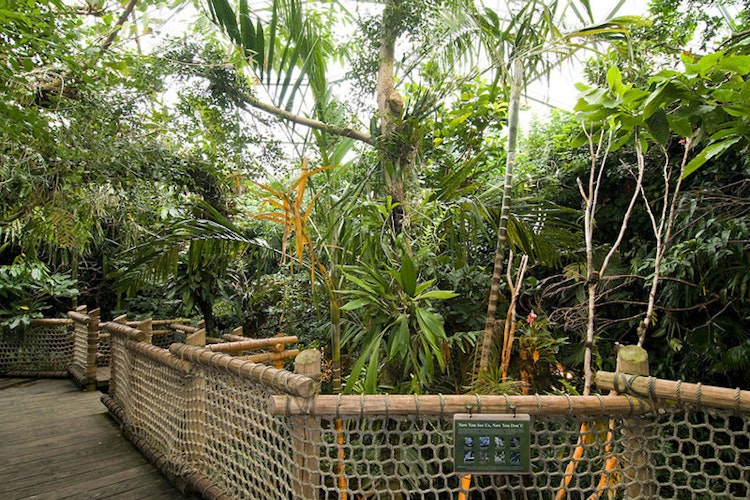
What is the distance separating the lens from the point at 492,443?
4.21 ft

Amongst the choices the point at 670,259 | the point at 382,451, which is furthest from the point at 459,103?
the point at 382,451

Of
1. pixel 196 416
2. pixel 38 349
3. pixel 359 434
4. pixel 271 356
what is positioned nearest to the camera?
pixel 359 434

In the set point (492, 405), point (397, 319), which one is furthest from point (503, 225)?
point (492, 405)

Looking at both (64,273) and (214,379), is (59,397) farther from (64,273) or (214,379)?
(214,379)

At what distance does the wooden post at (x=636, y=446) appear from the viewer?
1340 millimetres

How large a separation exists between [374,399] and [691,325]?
93.9 inches

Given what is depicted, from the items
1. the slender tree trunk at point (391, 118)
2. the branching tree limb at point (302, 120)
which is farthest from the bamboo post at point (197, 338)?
the branching tree limb at point (302, 120)

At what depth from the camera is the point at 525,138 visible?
13.8ft

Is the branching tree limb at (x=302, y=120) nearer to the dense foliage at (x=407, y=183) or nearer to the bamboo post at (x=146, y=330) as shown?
the dense foliage at (x=407, y=183)

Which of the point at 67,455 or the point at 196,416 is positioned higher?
the point at 196,416

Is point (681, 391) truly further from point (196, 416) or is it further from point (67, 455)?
point (67, 455)

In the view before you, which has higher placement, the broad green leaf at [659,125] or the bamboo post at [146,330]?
the broad green leaf at [659,125]

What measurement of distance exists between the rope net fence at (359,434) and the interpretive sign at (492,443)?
0.07 feet

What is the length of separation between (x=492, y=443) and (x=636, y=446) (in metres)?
0.48
